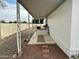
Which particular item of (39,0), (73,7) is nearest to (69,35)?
(73,7)

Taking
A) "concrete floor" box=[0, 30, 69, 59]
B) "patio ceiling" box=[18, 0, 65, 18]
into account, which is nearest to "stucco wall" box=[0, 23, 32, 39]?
"concrete floor" box=[0, 30, 69, 59]

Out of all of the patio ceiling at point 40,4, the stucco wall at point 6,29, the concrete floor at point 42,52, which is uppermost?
the patio ceiling at point 40,4

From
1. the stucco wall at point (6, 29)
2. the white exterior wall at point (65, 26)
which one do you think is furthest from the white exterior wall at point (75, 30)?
the stucco wall at point (6, 29)

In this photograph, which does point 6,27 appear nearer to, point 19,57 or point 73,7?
point 19,57

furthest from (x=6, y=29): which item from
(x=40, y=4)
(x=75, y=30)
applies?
(x=75, y=30)

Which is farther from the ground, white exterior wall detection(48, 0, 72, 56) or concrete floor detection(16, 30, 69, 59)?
white exterior wall detection(48, 0, 72, 56)

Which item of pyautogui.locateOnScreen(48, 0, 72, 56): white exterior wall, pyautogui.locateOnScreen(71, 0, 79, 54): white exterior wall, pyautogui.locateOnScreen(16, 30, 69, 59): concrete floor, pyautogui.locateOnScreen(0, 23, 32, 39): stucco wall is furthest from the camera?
pyautogui.locateOnScreen(0, 23, 32, 39): stucco wall

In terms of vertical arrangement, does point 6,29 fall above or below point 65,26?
below

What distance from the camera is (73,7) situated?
4.88 meters

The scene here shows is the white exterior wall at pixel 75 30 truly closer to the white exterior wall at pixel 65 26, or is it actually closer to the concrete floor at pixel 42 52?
the white exterior wall at pixel 65 26

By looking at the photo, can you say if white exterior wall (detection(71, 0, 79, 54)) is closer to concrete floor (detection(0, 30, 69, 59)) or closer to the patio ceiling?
concrete floor (detection(0, 30, 69, 59))

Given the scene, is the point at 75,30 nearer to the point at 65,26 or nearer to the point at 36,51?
the point at 65,26

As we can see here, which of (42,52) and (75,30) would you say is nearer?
(75,30)

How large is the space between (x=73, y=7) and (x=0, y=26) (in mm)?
8248
